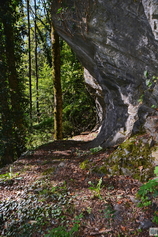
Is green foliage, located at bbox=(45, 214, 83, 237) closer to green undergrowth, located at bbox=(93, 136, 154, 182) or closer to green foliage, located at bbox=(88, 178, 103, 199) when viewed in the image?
→ green foliage, located at bbox=(88, 178, 103, 199)

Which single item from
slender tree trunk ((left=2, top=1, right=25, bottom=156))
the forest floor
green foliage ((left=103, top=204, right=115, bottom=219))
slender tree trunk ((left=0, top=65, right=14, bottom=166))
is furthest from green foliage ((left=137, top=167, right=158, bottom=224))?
slender tree trunk ((left=2, top=1, right=25, bottom=156))

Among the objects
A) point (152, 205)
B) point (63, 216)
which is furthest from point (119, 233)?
point (63, 216)

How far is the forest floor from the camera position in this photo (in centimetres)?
295

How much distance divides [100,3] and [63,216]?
22.6ft

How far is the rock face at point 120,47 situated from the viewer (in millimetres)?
5895

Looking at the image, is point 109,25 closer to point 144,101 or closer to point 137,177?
point 144,101

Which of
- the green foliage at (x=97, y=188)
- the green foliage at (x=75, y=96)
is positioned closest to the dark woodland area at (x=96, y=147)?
the green foliage at (x=97, y=188)

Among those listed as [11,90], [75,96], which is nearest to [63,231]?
[11,90]

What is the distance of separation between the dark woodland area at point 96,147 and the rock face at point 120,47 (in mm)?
32

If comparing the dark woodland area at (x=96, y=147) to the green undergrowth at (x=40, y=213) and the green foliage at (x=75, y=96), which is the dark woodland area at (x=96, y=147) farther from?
the green foliage at (x=75, y=96)

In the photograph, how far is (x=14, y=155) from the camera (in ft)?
27.8

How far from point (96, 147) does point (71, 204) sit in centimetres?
339

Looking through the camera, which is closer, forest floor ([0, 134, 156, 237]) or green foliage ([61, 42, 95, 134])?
forest floor ([0, 134, 156, 237])

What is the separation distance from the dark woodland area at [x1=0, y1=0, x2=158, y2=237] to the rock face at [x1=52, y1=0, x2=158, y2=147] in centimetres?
3
